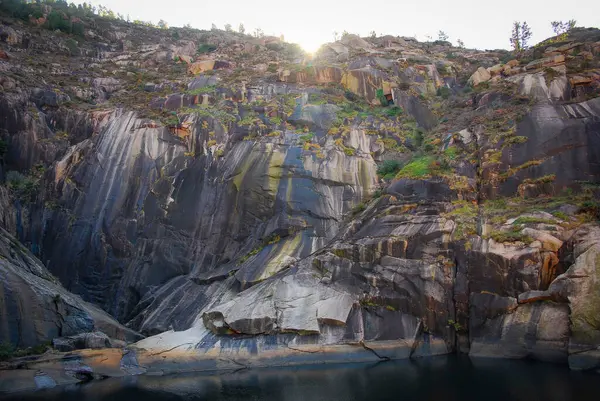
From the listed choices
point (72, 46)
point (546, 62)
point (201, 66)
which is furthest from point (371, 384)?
point (72, 46)

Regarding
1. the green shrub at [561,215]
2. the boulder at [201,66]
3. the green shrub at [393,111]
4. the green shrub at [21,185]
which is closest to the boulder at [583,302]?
the green shrub at [561,215]

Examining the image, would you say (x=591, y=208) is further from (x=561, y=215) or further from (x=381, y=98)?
(x=381, y=98)

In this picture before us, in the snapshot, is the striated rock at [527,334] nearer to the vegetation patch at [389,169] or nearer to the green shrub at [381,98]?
the vegetation patch at [389,169]

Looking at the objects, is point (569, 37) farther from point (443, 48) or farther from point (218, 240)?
point (218, 240)

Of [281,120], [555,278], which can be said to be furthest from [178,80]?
[555,278]

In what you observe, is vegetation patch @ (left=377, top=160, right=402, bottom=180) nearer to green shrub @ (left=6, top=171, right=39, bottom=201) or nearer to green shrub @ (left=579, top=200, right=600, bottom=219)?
green shrub @ (left=579, top=200, right=600, bottom=219)

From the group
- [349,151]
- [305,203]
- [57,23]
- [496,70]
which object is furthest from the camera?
[57,23]
